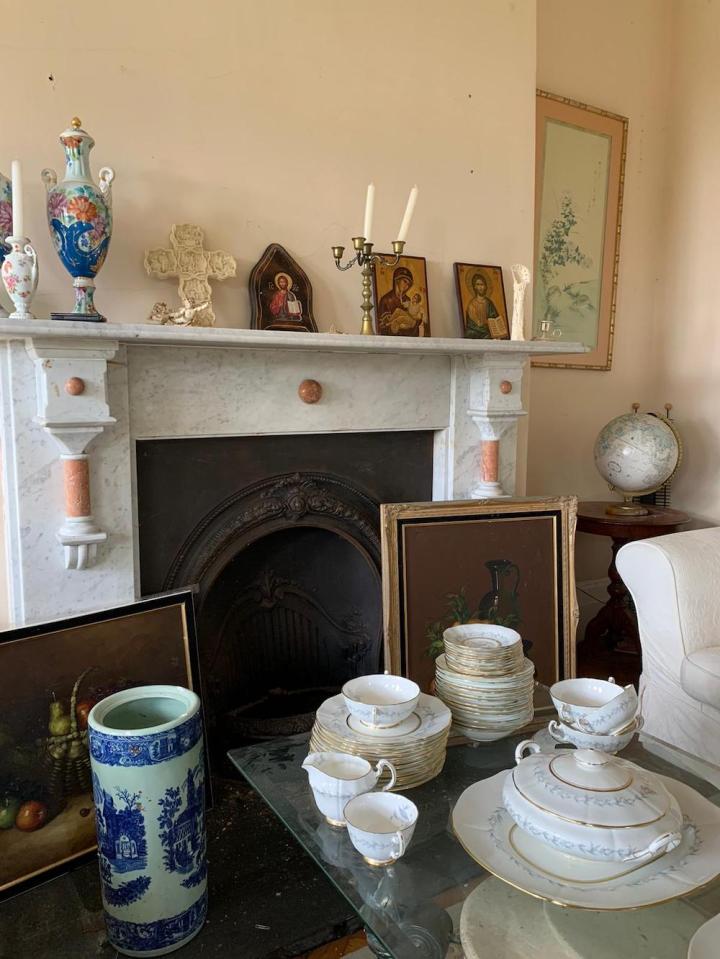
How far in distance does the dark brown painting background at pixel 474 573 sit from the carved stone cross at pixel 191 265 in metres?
0.90

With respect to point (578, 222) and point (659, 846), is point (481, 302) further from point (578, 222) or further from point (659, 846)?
point (659, 846)

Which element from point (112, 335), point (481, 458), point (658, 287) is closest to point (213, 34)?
point (112, 335)

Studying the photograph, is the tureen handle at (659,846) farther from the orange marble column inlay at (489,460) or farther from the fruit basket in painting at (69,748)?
the orange marble column inlay at (489,460)

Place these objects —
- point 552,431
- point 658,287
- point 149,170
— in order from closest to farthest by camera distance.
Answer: point 149,170 < point 552,431 < point 658,287

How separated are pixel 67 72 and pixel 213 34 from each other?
398 mm

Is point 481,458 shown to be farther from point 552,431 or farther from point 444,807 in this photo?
point 444,807

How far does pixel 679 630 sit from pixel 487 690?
927 mm

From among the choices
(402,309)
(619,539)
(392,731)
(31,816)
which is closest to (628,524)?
(619,539)

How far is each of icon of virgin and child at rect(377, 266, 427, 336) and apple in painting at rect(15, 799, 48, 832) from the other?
5.03 feet

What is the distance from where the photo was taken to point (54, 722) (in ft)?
5.52

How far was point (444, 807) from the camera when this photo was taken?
1.28 metres

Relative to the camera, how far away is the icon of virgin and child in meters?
2.19

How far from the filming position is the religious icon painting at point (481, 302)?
231cm

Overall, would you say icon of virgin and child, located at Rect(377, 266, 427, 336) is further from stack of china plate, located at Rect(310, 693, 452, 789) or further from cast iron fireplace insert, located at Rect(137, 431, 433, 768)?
stack of china plate, located at Rect(310, 693, 452, 789)
